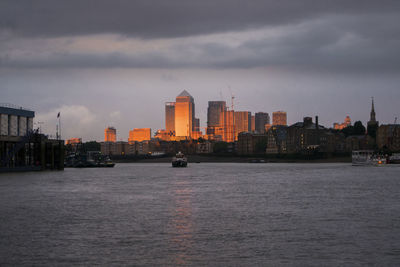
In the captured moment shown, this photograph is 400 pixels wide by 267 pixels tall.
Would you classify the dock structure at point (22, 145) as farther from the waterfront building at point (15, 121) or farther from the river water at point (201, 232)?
the river water at point (201, 232)

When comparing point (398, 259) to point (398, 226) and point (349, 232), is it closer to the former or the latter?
point (349, 232)

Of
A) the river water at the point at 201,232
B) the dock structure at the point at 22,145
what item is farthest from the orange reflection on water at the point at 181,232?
the dock structure at the point at 22,145

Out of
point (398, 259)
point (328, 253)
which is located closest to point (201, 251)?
point (328, 253)

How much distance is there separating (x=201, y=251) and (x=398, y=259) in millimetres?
10897

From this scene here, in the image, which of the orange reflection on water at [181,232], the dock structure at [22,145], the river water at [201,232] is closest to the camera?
the river water at [201,232]

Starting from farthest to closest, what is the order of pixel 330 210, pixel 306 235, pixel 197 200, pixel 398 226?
pixel 197 200 → pixel 330 210 → pixel 398 226 → pixel 306 235

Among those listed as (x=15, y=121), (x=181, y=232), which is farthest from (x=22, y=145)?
(x=181, y=232)

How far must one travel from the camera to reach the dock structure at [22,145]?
6230 inches

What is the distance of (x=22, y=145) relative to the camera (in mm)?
162000

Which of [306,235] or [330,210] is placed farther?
[330,210]

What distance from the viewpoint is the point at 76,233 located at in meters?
41.3

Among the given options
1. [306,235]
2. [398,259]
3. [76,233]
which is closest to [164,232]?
[76,233]

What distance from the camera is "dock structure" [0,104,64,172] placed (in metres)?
158

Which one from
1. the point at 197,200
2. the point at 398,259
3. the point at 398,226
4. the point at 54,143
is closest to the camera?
the point at 398,259
